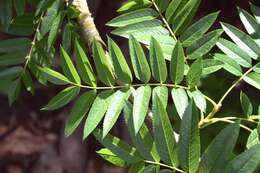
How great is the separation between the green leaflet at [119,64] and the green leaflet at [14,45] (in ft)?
1.06

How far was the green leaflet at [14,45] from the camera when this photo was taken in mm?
1211

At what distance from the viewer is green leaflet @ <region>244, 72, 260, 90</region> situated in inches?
40.3

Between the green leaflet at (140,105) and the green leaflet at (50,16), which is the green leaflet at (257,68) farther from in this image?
the green leaflet at (50,16)

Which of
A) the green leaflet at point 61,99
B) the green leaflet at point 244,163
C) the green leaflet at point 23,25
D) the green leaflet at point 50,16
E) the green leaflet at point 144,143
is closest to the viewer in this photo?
the green leaflet at point 244,163

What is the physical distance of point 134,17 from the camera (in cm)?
103

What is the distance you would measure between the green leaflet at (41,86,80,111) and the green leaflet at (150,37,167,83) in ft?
0.48

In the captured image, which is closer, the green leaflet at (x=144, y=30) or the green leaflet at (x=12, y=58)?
the green leaflet at (x=144, y=30)

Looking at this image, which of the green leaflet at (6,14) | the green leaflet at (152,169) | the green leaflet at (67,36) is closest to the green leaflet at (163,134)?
the green leaflet at (152,169)

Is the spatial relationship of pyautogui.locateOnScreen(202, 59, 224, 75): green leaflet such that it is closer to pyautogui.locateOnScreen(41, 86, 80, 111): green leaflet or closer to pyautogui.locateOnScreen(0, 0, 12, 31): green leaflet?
pyautogui.locateOnScreen(41, 86, 80, 111): green leaflet

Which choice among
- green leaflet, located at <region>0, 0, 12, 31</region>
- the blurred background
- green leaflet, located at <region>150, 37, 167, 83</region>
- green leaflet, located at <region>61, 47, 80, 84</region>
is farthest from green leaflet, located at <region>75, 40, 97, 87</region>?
the blurred background

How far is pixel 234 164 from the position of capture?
2.51 feet

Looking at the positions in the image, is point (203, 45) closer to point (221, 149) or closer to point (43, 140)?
point (221, 149)

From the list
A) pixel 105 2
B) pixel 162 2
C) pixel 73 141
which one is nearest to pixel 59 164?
pixel 73 141

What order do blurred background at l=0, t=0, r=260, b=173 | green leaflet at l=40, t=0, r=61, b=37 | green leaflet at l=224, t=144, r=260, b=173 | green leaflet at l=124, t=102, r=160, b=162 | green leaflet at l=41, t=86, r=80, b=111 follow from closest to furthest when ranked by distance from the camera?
1. green leaflet at l=224, t=144, r=260, b=173
2. green leaflet at l=124, t=102, r=160, b=162
3. green leaflet at l=41, t=86, r=80, b=111
4. green leaflet at l=40, t=0, r=61, b=37
5. blurred background at l=0, t=0, r=260, b=173
